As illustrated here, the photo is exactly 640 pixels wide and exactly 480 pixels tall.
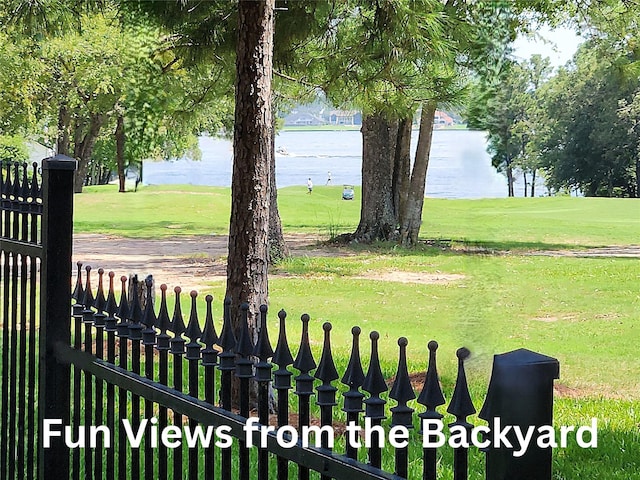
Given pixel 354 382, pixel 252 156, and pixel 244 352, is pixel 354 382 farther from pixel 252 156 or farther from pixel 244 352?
pixel 252 156

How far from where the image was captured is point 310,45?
555 centimetres

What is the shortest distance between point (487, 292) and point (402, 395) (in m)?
7.07

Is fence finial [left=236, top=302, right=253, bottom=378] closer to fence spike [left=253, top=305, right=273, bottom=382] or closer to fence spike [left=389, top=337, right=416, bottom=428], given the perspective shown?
fence spike [left=253, top=305, right=273, bottom=382]

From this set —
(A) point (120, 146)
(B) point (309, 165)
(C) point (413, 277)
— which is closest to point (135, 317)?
Answer: (C) point (413, 277)

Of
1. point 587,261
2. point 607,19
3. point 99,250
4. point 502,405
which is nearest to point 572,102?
point 607,19

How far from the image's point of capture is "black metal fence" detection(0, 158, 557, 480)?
32.0 inches

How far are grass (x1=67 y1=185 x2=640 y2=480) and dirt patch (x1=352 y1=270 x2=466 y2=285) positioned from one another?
0.04 meters

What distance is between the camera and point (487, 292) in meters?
7.77

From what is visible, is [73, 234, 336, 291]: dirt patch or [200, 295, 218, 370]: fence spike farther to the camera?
[73, 234, 336, 291]: dirt patch

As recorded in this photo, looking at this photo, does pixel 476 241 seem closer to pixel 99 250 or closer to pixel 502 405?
pixel 99 250

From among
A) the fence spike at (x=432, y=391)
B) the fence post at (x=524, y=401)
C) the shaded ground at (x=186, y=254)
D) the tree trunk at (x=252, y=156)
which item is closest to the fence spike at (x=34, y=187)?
the fence spike at (x=432, y=391)

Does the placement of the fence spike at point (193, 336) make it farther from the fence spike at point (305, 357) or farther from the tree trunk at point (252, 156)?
the tree trunk at point (252, 156)

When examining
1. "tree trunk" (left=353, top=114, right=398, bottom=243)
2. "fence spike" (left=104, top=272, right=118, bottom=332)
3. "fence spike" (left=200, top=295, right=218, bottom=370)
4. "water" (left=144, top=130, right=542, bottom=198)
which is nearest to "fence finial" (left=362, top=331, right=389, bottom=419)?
"fence spike" (left=200, top=295, right=218, bottom=370)

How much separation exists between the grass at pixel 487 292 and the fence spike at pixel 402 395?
180 cm
